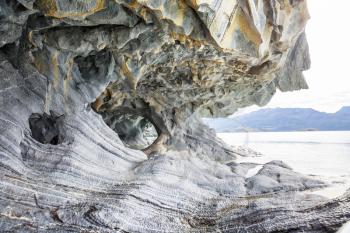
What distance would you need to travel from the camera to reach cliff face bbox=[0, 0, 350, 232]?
5387 millimetres

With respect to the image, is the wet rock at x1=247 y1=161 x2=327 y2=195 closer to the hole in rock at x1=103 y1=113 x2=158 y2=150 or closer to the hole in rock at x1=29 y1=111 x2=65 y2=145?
the hole in rock at x1=29 y1=111 x2=65 y2=145

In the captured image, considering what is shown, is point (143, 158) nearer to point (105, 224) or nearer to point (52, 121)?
point (52, 121)

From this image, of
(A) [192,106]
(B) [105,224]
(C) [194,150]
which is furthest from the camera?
(C) [194,150]

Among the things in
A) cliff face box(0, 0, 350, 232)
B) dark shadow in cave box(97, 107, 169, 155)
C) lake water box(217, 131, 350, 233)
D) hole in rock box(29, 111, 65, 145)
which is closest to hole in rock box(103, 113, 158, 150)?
dark shadow in cave box(97, 107, 169, 155)

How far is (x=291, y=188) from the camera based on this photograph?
25.8ft

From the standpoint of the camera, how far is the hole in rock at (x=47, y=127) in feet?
25.3

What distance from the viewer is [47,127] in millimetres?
7863

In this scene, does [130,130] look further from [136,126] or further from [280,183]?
[280,183]

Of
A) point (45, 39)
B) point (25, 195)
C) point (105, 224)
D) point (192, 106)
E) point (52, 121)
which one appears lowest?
point (105, 224)

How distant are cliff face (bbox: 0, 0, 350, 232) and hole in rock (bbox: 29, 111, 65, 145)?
2cm

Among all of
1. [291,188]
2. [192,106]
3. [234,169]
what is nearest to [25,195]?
[291,188]

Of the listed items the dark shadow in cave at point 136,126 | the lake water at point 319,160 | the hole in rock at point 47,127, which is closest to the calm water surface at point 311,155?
the lake water at point 319,160

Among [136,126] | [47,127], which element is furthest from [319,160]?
[47,127]

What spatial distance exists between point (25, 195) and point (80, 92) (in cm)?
441
